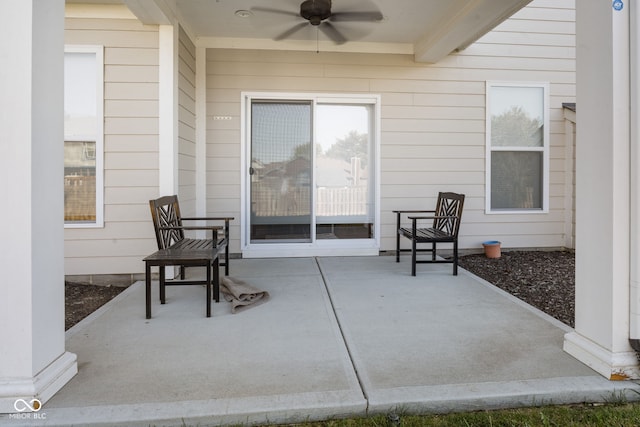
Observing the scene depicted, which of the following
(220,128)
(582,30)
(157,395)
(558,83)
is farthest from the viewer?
(558,83)

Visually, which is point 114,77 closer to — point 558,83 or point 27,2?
point 27,2

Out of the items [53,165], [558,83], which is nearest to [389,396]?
[53,165]

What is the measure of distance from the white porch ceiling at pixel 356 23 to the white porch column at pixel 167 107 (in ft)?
0.60

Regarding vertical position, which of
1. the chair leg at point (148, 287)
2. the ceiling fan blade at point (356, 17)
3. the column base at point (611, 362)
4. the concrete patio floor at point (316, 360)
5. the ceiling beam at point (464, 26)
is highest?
the ceiling fan blade at point (356, 17)

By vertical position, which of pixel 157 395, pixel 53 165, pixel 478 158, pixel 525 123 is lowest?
pixel 157 395

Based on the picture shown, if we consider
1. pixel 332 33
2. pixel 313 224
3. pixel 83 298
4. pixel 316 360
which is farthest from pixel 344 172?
pixel 316 360

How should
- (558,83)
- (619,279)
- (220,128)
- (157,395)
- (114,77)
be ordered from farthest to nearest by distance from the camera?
(558,83), (220,128), (114,77), (619,279), (157,395)

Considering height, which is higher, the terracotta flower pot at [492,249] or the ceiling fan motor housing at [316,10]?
the ceiling fan motor housing at [316,10]

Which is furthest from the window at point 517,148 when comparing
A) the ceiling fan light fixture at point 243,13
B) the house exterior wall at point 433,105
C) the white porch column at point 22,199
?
the white porch column at point 22,199

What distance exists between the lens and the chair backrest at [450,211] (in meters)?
4.25

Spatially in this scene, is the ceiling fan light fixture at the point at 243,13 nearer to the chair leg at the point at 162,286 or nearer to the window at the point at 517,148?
the chair leg at the point at 162,286

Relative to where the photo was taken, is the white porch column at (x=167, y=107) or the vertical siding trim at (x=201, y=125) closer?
the white porch column at (x=167, y=107)

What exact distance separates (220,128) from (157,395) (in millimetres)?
3766

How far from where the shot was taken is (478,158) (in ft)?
17.7
